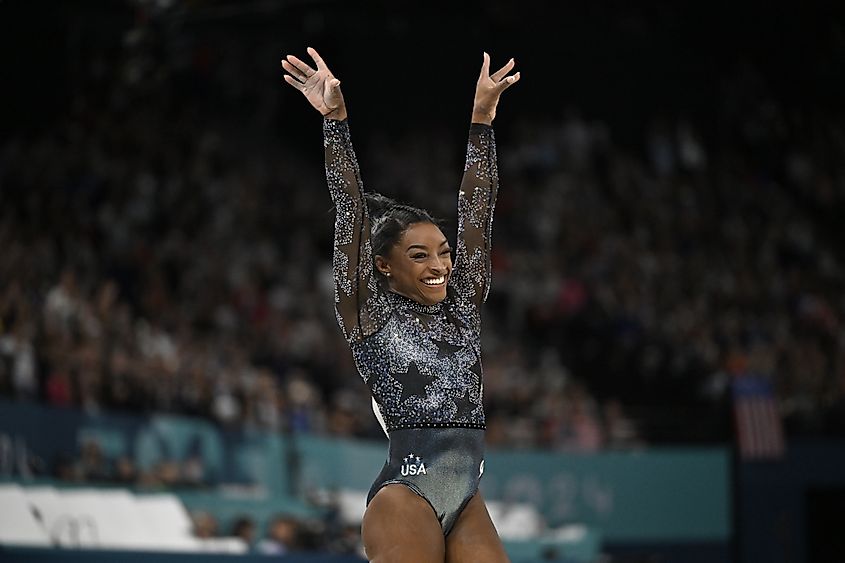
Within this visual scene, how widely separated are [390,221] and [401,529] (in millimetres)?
1080

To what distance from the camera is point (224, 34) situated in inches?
760

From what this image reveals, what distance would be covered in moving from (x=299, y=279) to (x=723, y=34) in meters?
8.10

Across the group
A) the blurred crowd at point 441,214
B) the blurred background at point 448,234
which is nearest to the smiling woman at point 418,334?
the blurred background at point 448,234

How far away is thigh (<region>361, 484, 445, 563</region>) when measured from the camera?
4230 millimetres

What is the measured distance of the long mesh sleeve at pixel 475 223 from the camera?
4809 millimetres

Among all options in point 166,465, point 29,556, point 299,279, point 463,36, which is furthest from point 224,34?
point 29,556

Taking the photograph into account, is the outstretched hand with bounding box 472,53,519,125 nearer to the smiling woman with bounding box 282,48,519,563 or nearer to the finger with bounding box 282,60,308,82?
the smiling woman with bounding box 282,48,519,563

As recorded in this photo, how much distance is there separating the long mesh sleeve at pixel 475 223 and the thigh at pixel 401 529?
2.56 ft

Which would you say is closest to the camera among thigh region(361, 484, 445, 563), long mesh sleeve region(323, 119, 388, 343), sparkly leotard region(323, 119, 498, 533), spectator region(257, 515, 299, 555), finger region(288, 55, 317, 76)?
thigh region(361, 484, 445, 563)

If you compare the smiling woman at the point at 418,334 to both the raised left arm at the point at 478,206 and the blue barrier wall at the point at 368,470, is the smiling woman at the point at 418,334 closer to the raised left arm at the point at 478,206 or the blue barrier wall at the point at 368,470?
the raised left arm at the point at 478,206

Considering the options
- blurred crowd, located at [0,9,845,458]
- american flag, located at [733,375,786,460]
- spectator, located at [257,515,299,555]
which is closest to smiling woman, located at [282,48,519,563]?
blurred crowd, located at [0,9,845,458]

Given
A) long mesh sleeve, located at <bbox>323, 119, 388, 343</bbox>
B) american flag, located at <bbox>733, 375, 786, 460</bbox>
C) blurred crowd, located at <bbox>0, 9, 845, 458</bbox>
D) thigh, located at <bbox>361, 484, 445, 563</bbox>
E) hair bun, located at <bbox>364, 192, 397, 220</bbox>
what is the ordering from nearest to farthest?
thigh, located at <bbox>361, 484, 445, 563</bbox> < long mesh sleeve, located at <bbox>323, 119, 388, 343</bbox> < hair bun, located at <bbox>364, 192, 397, 220</bbox> < blurred crowd, located at <bbox>0, 9, 845, 458</bbox> < american flag, located at <bbox>733, 375, 786, 460</bbox>

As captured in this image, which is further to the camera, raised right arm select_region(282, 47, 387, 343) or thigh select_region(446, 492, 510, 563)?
raised right arm select_region(282, 47, 387, 343)

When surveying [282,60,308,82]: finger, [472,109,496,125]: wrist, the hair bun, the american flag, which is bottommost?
the american flag
